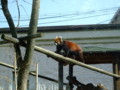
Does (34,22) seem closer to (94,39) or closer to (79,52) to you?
(79,52)

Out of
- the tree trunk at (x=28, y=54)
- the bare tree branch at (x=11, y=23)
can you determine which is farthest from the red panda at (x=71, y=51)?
the tree trunk at (x=28, y=54)

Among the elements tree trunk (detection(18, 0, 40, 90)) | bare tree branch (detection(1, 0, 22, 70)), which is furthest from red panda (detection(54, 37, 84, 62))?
tree trunk (detection(18, 0, 40, 90))

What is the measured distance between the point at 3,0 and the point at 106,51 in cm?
433

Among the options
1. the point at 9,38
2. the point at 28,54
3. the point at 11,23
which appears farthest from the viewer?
the point at 11,23

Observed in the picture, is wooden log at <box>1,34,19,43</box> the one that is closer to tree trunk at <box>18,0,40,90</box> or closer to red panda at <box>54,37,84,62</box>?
tree trunk at <box>18,0,40,90</box>

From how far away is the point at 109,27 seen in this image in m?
20.4

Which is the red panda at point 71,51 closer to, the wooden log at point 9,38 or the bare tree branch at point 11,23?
the bare tree branch at point 11,23

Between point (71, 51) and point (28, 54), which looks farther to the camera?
point (71, 51)

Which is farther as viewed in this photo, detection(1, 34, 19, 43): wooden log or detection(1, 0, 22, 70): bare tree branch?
detection(1, 0, 22, 70): bare tree branch

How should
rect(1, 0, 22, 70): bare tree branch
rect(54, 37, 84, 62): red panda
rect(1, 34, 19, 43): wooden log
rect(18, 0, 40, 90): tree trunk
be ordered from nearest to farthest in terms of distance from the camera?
rect(1, 34, 19, 43): wooden log, rect(18, 0, 40, 90): tree trunk, rect(1, 0, 22, 70): bare tree branch, rect(54, 37, 84, 62): red panda

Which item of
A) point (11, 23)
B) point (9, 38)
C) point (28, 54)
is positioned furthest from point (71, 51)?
point (9, 38)

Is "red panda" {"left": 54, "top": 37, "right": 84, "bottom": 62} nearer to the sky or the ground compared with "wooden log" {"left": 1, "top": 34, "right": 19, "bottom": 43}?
nearer to the ground

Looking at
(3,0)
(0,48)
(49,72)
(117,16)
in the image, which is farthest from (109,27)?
(3,0)

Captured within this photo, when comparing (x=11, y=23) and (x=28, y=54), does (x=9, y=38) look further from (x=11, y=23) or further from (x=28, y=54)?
(x=11, y=23)
